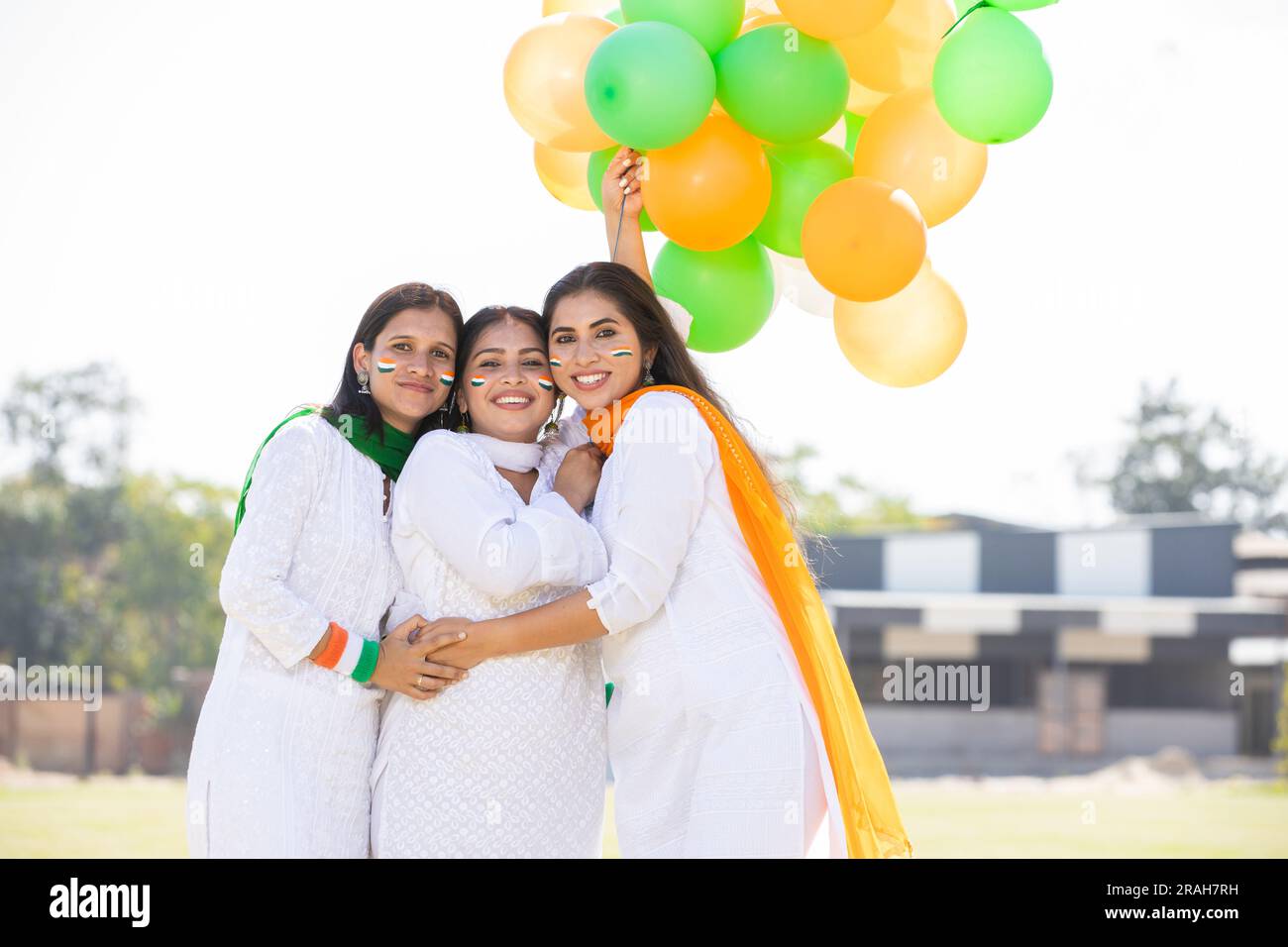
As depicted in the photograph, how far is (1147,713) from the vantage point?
22188 mm

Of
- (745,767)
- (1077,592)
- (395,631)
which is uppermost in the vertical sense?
(395,631)

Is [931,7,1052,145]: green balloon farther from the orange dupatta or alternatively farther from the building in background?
the building in background

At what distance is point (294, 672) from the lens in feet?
9.46

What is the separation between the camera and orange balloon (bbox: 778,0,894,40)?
10.3ft

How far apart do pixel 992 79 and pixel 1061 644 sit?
808 inches

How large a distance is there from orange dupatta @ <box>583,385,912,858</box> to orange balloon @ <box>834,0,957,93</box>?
111 cm

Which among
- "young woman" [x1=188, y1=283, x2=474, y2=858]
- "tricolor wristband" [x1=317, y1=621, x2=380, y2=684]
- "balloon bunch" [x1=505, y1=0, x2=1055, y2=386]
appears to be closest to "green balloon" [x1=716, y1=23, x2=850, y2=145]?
"balloon bunch" [x1=505, y1=0, x2=1055, y2=386]

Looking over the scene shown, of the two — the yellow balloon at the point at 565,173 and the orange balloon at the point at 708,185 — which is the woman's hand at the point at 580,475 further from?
the yellow balloon at the point at 565,173

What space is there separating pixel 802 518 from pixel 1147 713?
21039mm

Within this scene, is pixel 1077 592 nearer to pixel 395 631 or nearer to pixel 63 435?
pixel 63 435

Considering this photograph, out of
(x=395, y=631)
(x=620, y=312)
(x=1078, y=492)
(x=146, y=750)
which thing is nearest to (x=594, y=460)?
(x=620, y=312)

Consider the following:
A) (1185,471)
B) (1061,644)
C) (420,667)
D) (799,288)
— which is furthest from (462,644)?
(1185,471)

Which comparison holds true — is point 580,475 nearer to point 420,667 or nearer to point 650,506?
point 650,506
